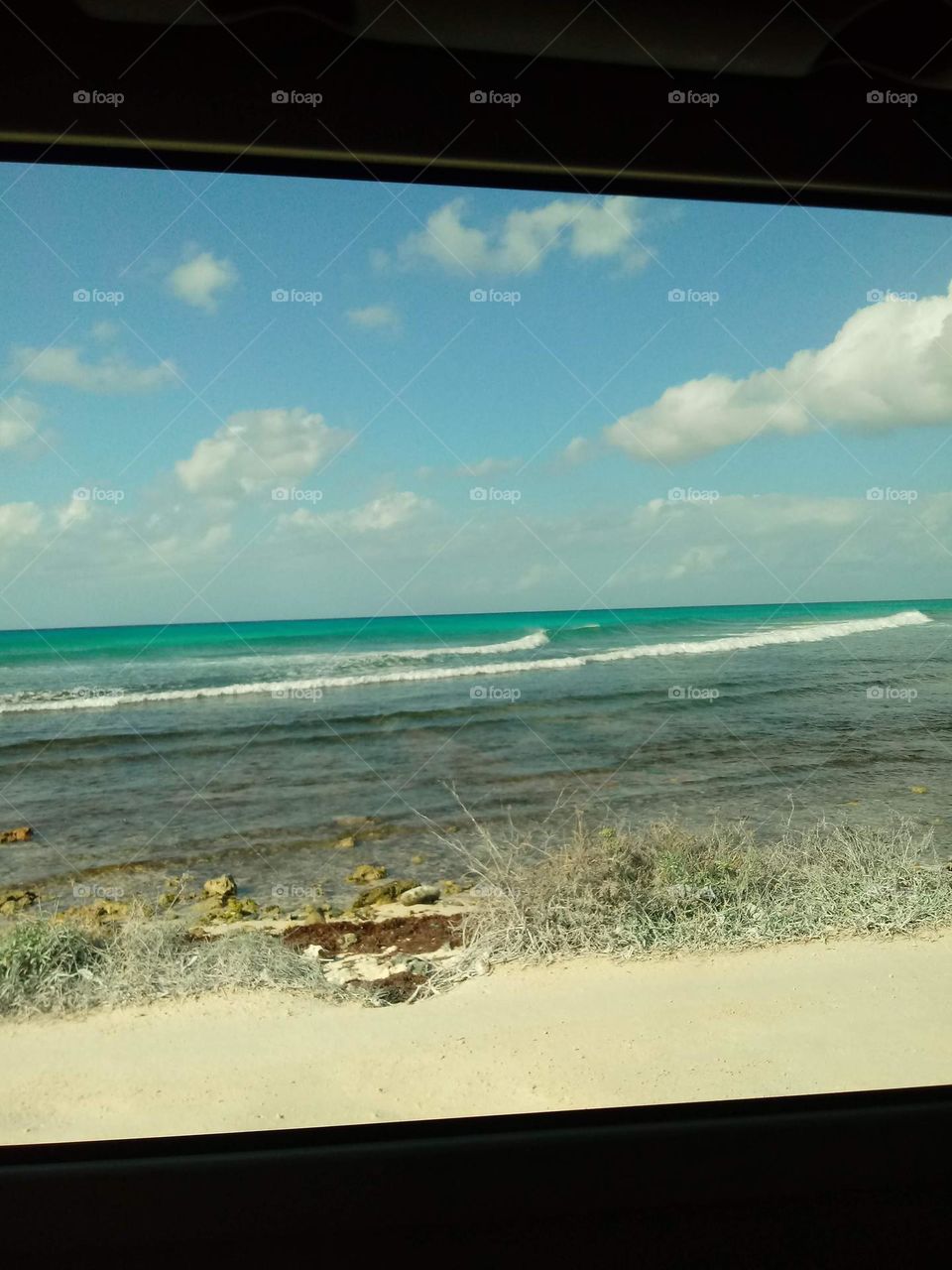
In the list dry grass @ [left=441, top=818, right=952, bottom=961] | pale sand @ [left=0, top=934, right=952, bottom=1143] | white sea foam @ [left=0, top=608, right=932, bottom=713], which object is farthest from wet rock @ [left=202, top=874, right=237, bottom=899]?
white sea foam @ [left=0, top=608, right=932, bottom=713]

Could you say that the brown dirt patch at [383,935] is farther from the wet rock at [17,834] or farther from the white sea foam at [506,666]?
the white sea foam at [506,666]

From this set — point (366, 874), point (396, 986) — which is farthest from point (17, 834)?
point (396, 986)

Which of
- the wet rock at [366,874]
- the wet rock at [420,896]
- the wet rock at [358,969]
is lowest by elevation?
the wet rock at [366,874]

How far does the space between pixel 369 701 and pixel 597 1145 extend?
→ 6.76m

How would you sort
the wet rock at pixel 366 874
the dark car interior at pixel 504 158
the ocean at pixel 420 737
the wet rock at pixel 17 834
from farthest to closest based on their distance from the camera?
1. the ocean at pixel 420 737
2. the wet rock at pixel 17 834
3. the wet rock at pixel 366 874
4. the dark car interior at pixel 504 158

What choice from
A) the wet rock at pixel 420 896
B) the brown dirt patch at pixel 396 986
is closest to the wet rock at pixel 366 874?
the wet rock at pixel 420 896

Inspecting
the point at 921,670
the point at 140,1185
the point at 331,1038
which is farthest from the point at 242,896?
the point at 921,670

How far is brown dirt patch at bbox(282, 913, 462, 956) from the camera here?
10.5 feet

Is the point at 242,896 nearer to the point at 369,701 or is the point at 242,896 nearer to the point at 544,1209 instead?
the point at 544,1209

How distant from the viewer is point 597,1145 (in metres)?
1.44

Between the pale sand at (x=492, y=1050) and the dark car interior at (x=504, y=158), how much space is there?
0.59 meters

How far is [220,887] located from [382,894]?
2.44ft

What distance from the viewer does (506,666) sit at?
375 inches

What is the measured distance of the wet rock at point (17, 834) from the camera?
4.66 m
